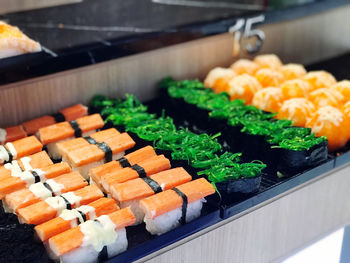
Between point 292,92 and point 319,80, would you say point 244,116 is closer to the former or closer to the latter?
point 292,92

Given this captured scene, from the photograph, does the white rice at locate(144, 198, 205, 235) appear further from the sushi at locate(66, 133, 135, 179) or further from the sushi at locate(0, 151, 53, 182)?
the sushi at locate(0, 151, 53, 182)

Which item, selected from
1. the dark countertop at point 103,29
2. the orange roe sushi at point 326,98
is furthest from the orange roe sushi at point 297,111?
the dark countertop at point 103,29

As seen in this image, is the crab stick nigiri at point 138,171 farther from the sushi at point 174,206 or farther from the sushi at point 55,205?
the sushi at point 174,206

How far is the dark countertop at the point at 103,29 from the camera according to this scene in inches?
101

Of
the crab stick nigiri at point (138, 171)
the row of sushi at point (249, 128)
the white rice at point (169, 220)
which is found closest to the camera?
the white rice at point (169, 220)

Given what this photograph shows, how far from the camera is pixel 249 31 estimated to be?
3.42 m

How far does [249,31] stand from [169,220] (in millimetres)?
1876

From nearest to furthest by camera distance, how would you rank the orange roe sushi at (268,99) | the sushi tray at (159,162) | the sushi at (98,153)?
the sushi tray at (159,162) < the sushi at (98,153) < the orange roe sushi at (268,99)

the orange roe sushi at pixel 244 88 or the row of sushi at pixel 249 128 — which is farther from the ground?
the orange roe sushi at pixel 244 88

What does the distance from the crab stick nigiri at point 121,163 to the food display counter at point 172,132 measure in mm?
14

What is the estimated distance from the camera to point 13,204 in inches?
75.0

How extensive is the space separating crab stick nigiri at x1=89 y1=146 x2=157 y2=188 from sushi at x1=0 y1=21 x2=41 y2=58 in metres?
0.79

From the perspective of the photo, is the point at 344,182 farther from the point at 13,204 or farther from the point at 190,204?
the point at 13,204

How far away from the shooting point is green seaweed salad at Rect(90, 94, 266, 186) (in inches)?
84.1
